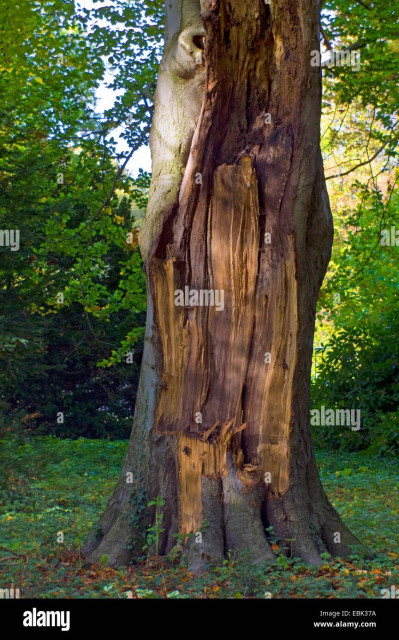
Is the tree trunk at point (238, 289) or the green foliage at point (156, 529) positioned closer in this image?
the tree trunk at point (238, 289)

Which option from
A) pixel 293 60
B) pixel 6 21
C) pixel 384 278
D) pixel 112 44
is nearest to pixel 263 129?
pixel 293 60

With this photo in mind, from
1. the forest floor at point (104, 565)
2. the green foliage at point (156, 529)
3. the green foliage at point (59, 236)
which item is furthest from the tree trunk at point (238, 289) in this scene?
the green foliage at point (59, 236)

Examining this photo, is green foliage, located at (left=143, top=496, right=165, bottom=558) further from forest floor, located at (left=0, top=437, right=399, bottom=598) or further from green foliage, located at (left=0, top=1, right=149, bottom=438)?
green foliage, located at (left=0, top=1, right=149, bottom=438)

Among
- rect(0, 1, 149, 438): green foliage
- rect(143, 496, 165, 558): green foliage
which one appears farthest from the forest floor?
rect(0, 1, 149, 438): green foliage

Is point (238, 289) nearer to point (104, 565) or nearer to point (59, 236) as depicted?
point (104, 565)

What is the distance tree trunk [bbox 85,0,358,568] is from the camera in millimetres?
5785

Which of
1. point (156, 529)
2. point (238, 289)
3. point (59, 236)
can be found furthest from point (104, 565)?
point (59, 236)

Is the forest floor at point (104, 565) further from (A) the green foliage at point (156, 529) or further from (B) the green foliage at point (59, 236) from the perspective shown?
(B) the green foliage at point (59, 236)

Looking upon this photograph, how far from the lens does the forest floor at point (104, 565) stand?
5.29 m

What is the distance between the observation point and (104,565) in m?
6.16

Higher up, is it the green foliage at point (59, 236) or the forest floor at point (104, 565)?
the green foliage at point (59, 236)

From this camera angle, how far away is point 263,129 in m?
5.96

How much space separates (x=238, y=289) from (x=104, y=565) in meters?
2.50

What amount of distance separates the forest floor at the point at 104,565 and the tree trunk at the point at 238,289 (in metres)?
0.27
